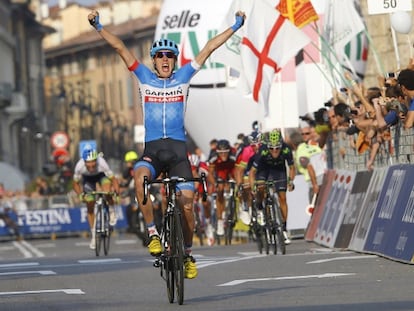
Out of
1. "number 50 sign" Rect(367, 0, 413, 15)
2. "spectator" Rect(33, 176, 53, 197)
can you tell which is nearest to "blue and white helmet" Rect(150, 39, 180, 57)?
"number 50 sign" Rect(367, 0, 413, 15)

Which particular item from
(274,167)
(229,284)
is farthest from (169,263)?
(274,167)

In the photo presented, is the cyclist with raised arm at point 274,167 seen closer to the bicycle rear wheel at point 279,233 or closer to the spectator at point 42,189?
the bicycle rear wheel at point 279,233

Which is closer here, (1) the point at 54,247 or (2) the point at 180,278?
(2) the point at 180,278

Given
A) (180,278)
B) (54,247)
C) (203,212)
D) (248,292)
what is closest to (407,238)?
Result: (248,292)

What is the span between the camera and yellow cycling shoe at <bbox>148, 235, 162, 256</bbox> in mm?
15148

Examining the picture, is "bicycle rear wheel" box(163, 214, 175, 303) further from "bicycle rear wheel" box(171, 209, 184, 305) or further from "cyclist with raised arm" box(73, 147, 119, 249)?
"cyclist with raised arm" box(73, 147, 119, 249)

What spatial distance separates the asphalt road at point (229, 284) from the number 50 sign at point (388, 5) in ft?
10.7

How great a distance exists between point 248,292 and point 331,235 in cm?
938

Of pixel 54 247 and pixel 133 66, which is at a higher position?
pixel 133 66

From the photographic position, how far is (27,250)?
38.8 metres

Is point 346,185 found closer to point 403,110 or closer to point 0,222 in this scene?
point 403,110

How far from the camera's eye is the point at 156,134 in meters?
15.7

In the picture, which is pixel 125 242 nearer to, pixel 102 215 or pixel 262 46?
pixel 262 46

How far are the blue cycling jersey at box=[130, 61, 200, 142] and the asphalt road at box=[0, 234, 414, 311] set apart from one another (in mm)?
1495
